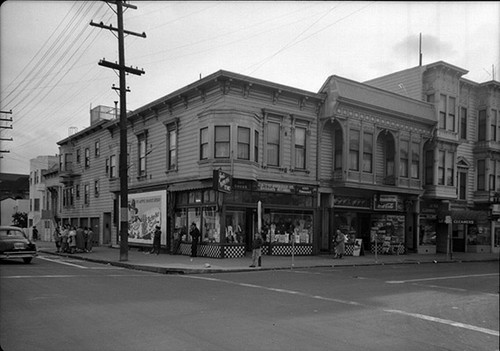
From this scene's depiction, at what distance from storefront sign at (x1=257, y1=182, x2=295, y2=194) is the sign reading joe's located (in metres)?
2.58

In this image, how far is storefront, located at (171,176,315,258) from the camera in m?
23.1

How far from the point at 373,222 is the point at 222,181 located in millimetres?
12451

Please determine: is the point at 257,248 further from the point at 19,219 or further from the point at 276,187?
the point at 19,219

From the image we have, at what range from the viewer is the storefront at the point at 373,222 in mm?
27284

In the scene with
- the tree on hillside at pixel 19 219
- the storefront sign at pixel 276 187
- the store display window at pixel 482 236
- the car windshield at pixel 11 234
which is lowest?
the tree on hillside at pixel 19 219

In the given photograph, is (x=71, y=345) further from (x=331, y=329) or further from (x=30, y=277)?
(x=30, y=277)

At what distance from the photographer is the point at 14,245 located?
19500mm

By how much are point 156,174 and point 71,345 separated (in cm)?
2187

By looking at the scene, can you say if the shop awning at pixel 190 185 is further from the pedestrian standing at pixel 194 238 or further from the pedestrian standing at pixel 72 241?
the pedestrian standing at pixel 72 241

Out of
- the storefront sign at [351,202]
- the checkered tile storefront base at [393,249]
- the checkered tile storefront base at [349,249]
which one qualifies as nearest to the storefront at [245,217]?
the storefront sign at [351,202]

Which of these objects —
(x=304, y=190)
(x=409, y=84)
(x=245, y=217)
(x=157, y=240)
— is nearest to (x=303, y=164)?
(x=304, y=190)

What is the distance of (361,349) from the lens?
676cm

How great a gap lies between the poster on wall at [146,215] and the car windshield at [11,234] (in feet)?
26.9

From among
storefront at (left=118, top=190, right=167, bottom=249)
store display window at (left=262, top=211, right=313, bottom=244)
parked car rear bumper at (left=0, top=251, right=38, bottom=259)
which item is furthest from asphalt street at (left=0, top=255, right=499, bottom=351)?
storefront at (left=118, top=190, right=167, bottom=249)
